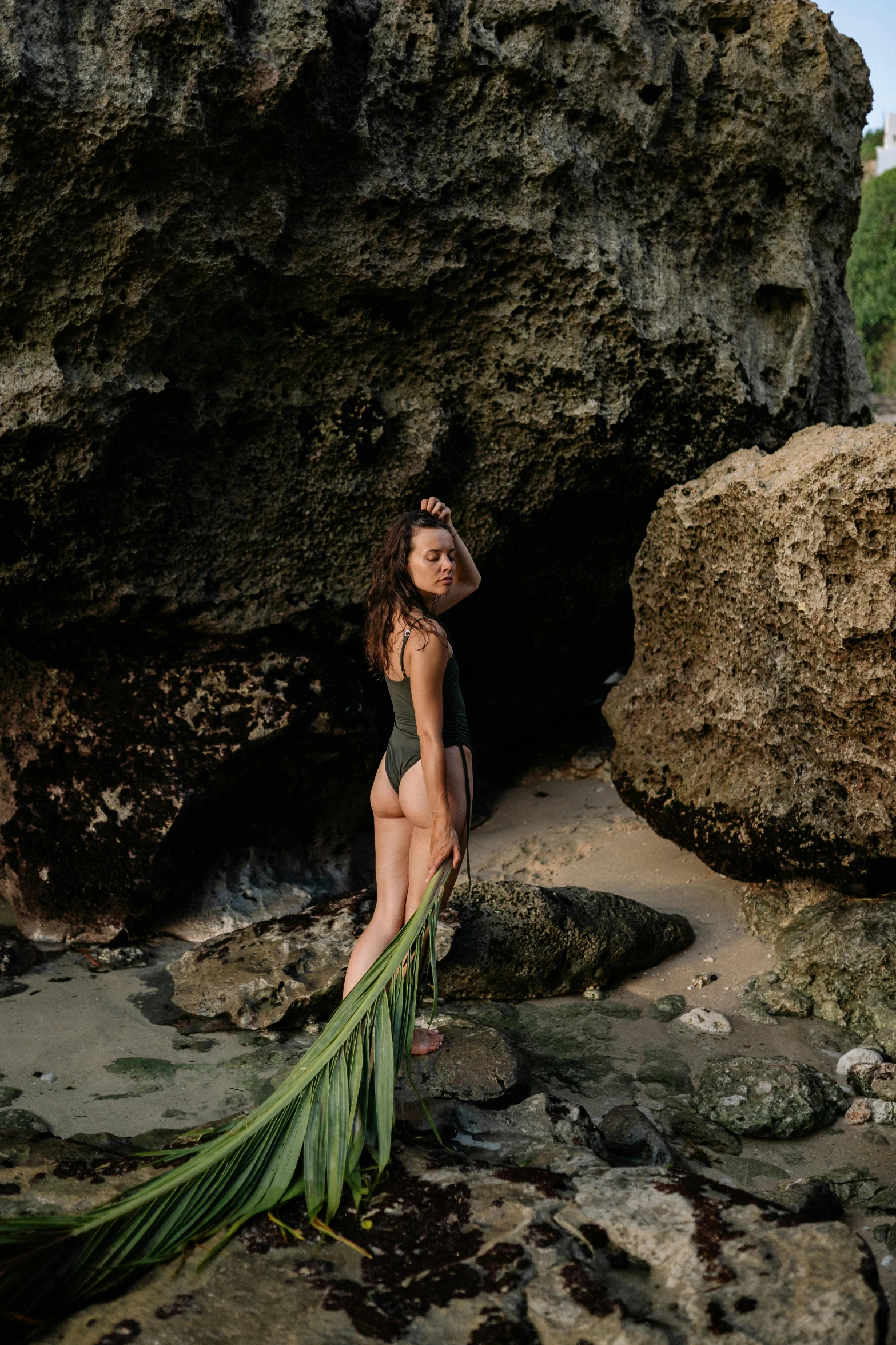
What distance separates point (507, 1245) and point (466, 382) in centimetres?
353

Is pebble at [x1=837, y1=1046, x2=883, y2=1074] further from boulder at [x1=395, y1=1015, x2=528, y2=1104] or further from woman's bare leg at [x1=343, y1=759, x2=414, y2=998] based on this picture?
woman's bare leg at [x1=343, y1=759, x2=414, y2=998]

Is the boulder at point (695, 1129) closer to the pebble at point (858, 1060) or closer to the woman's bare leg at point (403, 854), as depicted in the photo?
the pebble at point (858, 1060)

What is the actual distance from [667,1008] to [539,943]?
1.75 ft

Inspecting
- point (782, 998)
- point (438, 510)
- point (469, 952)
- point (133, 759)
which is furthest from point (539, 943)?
point (133, 759)

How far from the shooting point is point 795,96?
497 cm

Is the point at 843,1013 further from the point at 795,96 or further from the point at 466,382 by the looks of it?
the point at 795,96

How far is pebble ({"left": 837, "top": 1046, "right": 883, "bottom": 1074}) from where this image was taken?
3547 millimetres

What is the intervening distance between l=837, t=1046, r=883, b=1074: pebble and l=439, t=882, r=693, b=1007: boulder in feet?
3.12

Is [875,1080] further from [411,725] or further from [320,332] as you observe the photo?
[320,332]

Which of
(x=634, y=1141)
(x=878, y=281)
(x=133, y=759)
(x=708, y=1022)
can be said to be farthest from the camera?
(x=878, y=281)

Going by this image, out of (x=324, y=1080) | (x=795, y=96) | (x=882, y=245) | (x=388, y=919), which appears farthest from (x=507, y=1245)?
(x=882, y=245)

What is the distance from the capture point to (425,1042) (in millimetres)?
3637

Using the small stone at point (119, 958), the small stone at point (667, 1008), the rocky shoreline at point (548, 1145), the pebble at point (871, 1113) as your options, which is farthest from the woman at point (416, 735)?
the pebble at point (871, 1113)

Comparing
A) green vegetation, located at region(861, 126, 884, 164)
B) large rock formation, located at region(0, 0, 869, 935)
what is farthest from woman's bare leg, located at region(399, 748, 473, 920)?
green vegetation, located at region(861, 126, 884, 164)
